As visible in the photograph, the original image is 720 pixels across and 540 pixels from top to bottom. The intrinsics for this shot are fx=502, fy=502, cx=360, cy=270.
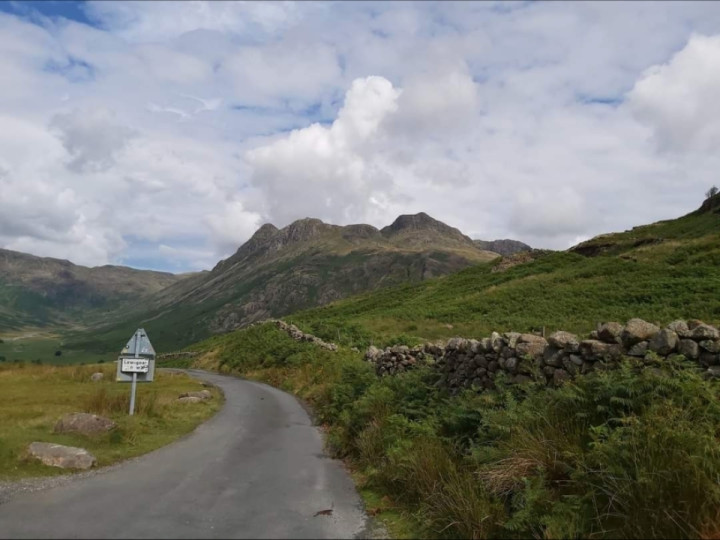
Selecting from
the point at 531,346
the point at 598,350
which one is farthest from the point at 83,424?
the point at 598,350

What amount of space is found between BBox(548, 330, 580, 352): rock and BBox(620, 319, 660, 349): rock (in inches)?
34.1

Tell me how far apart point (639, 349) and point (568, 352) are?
1320mm

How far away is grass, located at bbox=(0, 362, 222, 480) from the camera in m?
10.8

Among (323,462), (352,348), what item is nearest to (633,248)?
(352,348)

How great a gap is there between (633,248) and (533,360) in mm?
46926

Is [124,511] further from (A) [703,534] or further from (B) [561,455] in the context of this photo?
(A) [703,534]

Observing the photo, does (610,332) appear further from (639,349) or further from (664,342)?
(664,342)

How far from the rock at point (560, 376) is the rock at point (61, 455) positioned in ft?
31.4

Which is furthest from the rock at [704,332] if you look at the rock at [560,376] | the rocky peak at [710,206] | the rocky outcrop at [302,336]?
the rocky peak at [710,206]

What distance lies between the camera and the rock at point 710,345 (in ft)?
24.3

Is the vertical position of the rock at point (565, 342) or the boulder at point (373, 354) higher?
the rock at point (565, 342)

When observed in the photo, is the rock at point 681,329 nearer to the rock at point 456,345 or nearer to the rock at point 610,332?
the rock at point 610,332

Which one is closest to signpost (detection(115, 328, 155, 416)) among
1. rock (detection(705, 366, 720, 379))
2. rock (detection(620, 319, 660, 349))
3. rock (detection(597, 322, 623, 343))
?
rock (detection(597, 322, 623, 343))

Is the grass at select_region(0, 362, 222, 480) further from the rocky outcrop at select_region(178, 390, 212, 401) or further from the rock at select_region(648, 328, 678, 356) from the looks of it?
the rock at select_region(648, 328, 678, 356)
